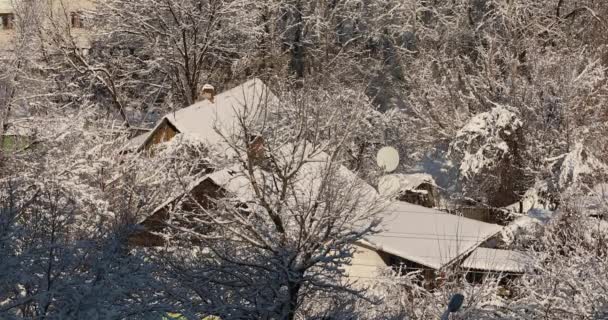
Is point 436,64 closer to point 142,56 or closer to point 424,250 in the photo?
point 142,56

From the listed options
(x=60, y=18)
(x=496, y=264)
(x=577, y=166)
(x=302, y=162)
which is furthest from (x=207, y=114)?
(x=302, y=162)

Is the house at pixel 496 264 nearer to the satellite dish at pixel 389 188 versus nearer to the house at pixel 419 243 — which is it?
the house at pixel 419 243

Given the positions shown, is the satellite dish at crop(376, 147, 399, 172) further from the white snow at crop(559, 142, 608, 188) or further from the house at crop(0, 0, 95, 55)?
the house at crop(0, 0, 95, 55)

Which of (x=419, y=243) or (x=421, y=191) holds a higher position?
(x=421, y=191)

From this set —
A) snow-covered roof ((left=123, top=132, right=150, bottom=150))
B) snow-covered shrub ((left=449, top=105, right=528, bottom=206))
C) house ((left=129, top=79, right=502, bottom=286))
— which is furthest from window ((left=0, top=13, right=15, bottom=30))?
snow-covered shrub ((left=449, top=105, right=528, bottom=206))

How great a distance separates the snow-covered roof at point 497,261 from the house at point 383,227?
0.84 feet

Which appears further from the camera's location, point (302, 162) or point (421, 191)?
point (421, 191)

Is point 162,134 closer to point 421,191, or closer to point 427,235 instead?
point 427,235

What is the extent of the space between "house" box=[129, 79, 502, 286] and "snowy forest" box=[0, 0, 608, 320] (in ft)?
0.27

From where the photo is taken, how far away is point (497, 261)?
61.4ft

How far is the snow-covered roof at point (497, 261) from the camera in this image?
1767 centimetres

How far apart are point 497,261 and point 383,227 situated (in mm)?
3413

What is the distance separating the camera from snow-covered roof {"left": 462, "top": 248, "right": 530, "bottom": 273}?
58.0ft

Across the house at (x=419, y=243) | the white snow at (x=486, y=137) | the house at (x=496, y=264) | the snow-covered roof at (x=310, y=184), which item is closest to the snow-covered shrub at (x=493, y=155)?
the white snow at (x=486, y=137)
